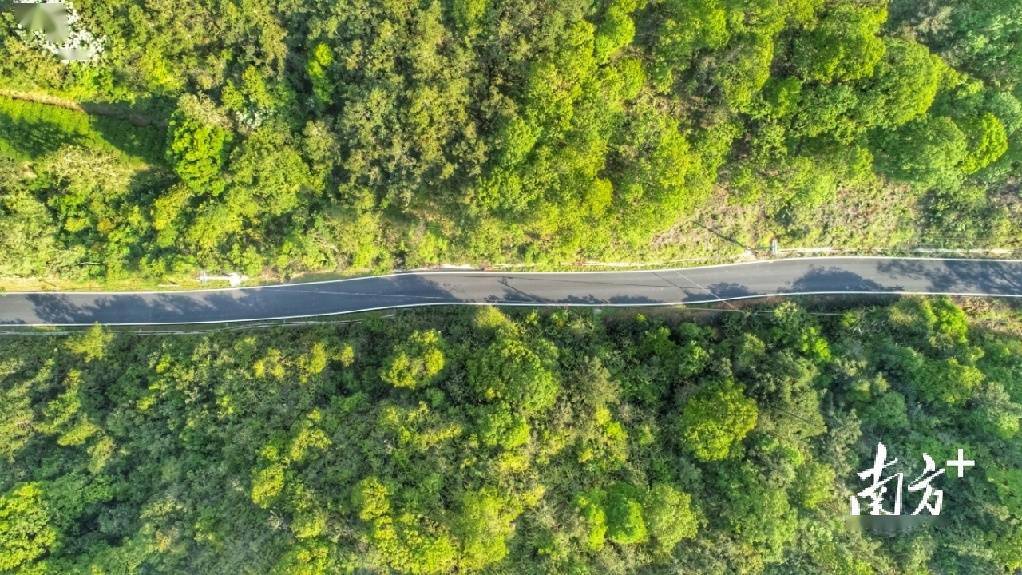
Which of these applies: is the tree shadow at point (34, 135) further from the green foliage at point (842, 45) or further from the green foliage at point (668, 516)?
the green foliage at point (842, 45)

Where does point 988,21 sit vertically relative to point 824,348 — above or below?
above

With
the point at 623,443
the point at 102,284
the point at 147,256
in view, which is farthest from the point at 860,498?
the point at 102,284

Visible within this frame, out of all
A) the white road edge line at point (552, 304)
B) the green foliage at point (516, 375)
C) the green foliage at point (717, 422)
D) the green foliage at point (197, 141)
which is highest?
the green foliage at point (197, 141)

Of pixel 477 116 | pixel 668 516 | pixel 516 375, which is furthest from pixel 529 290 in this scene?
pixel 668 516

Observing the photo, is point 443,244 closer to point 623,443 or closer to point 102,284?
point 623,443

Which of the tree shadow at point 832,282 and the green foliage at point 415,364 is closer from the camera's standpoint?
the green foliage at point 415,364

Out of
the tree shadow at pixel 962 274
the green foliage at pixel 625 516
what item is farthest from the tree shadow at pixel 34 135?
the tree shadow at pixel 962 274

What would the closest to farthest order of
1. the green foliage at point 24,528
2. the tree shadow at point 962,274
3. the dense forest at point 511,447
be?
the dense forest at point 511,447, the green foliage at point 24,528, the tree shadow at point 962,274
